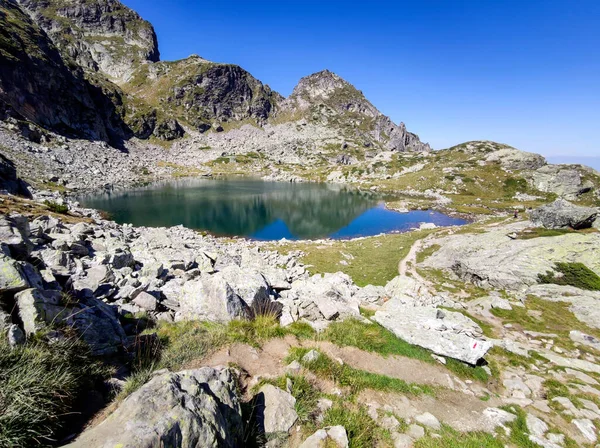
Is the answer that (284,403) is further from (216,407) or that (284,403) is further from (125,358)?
(125,358)

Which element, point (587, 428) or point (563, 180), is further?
point (563, 180)

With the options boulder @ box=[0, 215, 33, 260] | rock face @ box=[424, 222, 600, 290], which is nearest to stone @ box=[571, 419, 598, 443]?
rock face @ box=[424, 222, 600, 290]

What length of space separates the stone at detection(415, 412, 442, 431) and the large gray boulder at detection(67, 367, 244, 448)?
5514mm

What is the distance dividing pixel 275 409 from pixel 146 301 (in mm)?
8741

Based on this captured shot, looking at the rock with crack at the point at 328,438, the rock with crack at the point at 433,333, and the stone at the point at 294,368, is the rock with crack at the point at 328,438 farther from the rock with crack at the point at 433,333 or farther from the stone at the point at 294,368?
the rock with crack at the point at 433,333

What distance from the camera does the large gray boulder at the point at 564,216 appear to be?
1223 inches

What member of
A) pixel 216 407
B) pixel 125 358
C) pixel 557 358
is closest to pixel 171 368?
pixel 125 358

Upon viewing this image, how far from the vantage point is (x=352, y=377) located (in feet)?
29.4

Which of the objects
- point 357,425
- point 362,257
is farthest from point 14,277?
point 362,257

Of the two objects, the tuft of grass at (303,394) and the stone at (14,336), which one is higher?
the stone at (14,336)

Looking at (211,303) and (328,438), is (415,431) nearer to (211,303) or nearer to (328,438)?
(328,438)

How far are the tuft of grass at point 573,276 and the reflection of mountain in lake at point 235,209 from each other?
41.1 m

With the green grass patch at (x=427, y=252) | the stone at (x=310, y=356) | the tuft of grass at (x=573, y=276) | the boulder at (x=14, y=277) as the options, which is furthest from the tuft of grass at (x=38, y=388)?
the green grass patch at (x=427, y=252)

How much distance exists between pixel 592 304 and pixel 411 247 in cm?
2255
